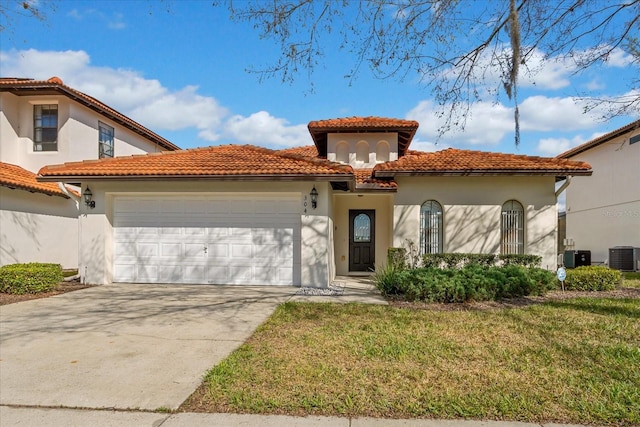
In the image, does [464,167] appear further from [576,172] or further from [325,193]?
[325,193]

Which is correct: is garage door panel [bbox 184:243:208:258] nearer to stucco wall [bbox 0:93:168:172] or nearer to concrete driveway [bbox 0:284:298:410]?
concrete driveway [bbox 0:284:298:410]

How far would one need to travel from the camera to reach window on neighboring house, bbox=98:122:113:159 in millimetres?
15055

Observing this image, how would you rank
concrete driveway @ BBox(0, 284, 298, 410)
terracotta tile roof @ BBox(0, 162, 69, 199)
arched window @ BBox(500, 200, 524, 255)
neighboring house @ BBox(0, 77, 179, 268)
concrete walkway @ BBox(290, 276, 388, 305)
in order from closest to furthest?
concrete driveway @ BBox(0, 284, 298, 410) → concrete walkway @ BBox(290, 276, 388, 305) → terracotta tile roof @ BBox(0, 162, 69, 199) → arched window @ BBox(500, 200, 524, 255) → neighboring house @ BBox(0, 77, 179, 268)

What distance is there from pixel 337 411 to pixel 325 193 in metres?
7.14

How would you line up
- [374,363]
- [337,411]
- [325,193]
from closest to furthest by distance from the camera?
1. [337,411]
2. [374,363]
3. [325,193]

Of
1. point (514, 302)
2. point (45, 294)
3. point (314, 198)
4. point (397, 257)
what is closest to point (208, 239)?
point (314, 198)

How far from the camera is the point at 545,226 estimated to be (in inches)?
453

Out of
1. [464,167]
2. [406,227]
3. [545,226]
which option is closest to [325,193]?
[406,227]

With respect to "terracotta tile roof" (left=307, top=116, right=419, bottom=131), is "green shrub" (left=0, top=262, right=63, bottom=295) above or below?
below

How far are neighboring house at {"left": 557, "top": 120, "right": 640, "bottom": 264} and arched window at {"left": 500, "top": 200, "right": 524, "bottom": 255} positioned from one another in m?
7.47

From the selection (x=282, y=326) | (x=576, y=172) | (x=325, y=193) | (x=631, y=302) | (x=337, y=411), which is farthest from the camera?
(x=576, y=172)

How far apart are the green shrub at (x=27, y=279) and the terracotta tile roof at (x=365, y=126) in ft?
29.4

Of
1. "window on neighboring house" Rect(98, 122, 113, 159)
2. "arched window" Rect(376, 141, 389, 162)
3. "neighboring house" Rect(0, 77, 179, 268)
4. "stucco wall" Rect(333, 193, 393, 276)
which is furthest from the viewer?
"window on neighboring house" Rect(98, 122, 113, 159)

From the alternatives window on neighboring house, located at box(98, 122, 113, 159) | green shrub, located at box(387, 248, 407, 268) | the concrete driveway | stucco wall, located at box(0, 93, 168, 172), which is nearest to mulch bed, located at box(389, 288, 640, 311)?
the concrete driveway
